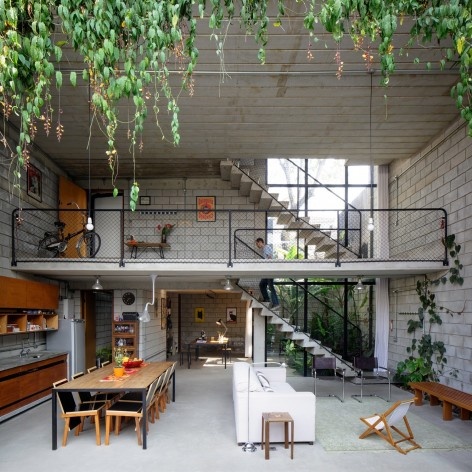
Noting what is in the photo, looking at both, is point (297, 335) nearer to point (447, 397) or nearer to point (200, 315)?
point (447, 397)

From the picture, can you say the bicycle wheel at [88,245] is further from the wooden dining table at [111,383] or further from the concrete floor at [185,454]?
the concrete floor at [185,454]

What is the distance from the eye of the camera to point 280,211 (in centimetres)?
1068

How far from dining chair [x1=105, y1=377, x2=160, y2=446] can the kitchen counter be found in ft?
6.21

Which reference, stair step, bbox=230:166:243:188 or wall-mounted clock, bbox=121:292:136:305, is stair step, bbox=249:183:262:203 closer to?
stair step, bbox=230:166:243:188

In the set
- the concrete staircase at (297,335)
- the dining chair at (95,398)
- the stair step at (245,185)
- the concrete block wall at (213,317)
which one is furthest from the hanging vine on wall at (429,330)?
the concrete block wall at (213,317)

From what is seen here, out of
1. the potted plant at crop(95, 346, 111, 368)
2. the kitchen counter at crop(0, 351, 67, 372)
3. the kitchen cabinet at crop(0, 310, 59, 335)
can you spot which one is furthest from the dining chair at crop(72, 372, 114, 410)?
the potted plant at crop(95, 346, 111, 368)

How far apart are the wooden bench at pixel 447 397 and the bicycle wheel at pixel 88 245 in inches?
265

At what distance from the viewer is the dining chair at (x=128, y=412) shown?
5891 mm

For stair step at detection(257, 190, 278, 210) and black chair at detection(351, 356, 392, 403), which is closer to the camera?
black chair at detection(351, 356, 392, 403)

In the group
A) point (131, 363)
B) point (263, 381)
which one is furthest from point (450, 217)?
point (131, 363)

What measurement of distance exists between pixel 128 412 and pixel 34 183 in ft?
17.6

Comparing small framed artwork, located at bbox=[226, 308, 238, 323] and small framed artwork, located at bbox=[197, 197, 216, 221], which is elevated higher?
small framed artwork, located at bbox=[197, 197, 216, 221]

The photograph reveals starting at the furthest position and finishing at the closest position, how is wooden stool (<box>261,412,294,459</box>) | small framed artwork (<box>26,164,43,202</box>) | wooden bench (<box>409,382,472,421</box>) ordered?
small framed artwork (<box>26,164,43,202</box>) → wooden bench (<box>409,382,472,421</box>) → wooden stool (<box>261,412,294,459</box>)

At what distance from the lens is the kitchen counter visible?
282 inches
